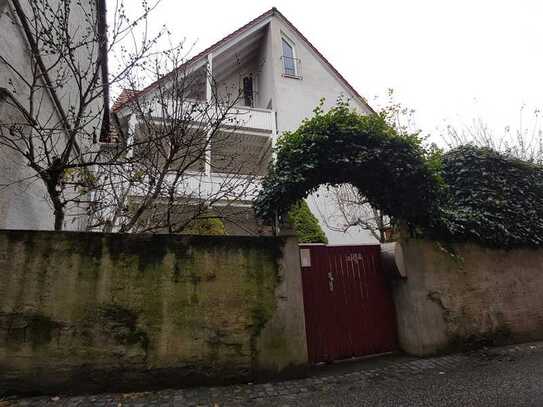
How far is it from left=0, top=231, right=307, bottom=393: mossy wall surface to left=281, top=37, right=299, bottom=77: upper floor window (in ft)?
36.8

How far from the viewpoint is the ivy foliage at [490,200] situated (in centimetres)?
541

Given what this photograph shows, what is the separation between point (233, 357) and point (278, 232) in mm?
1781

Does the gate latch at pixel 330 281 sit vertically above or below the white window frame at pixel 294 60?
below

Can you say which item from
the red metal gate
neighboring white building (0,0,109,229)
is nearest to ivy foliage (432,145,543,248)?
the red metal gate

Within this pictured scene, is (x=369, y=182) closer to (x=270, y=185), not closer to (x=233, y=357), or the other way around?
(x=270, y=185)

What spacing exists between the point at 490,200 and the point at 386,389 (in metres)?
4.17

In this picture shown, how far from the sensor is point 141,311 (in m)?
3.58

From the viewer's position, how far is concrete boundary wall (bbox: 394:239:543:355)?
4.77 metres

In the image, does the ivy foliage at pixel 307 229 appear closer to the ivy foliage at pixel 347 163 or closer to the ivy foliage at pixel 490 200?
the ivy foliage at pixel 490 200

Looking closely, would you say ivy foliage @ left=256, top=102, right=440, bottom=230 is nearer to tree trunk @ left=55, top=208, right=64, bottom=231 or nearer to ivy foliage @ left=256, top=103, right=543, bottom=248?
ivy foliage @ left=256, top=103, right=543, bottom=248

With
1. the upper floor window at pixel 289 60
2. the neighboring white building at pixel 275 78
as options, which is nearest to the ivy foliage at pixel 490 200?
the neighboring white building at pixel 275 78

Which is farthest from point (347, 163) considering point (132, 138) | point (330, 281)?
point (132, 138)

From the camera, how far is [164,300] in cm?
369

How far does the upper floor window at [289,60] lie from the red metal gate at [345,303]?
10553mm
